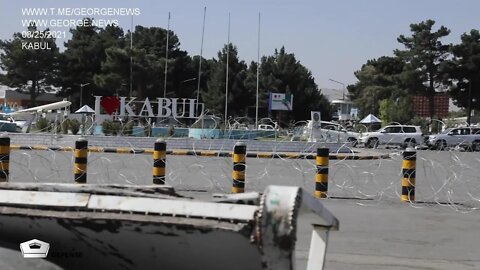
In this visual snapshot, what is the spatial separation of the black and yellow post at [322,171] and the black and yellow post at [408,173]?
134cm

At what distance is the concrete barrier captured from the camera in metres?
2.40

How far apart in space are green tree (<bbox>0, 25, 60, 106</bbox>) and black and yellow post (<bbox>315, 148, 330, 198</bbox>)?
210 feet

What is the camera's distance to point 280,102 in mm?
66938

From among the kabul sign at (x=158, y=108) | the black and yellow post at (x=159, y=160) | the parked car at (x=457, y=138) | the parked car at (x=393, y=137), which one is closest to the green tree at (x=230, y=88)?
the parked car at (x=393, y=137)

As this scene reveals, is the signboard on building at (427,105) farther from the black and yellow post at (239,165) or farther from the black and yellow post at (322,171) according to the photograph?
the black and yellow post at (239,165)

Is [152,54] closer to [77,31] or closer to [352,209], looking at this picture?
[77,31]

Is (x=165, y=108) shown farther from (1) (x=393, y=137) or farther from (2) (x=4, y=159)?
(2) (x=4, y=159)

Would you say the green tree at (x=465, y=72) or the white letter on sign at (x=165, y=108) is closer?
the white letter on sign at (x=165, y=108)

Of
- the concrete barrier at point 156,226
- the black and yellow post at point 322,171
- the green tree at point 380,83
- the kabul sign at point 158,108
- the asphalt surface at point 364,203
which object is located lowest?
the asphalt surface at point 364,203

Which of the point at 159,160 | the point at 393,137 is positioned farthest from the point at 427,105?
the point at 159,160

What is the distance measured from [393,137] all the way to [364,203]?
33269mm

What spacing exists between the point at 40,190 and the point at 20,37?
3055 inches

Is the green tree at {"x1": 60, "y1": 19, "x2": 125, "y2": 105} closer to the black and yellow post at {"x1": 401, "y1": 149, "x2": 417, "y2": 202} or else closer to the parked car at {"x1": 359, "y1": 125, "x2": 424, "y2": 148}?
the parked car at {"x1": 359, "y1": 125, "x2": 424, "y2": 148}

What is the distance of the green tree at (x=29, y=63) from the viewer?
71.5 metres
